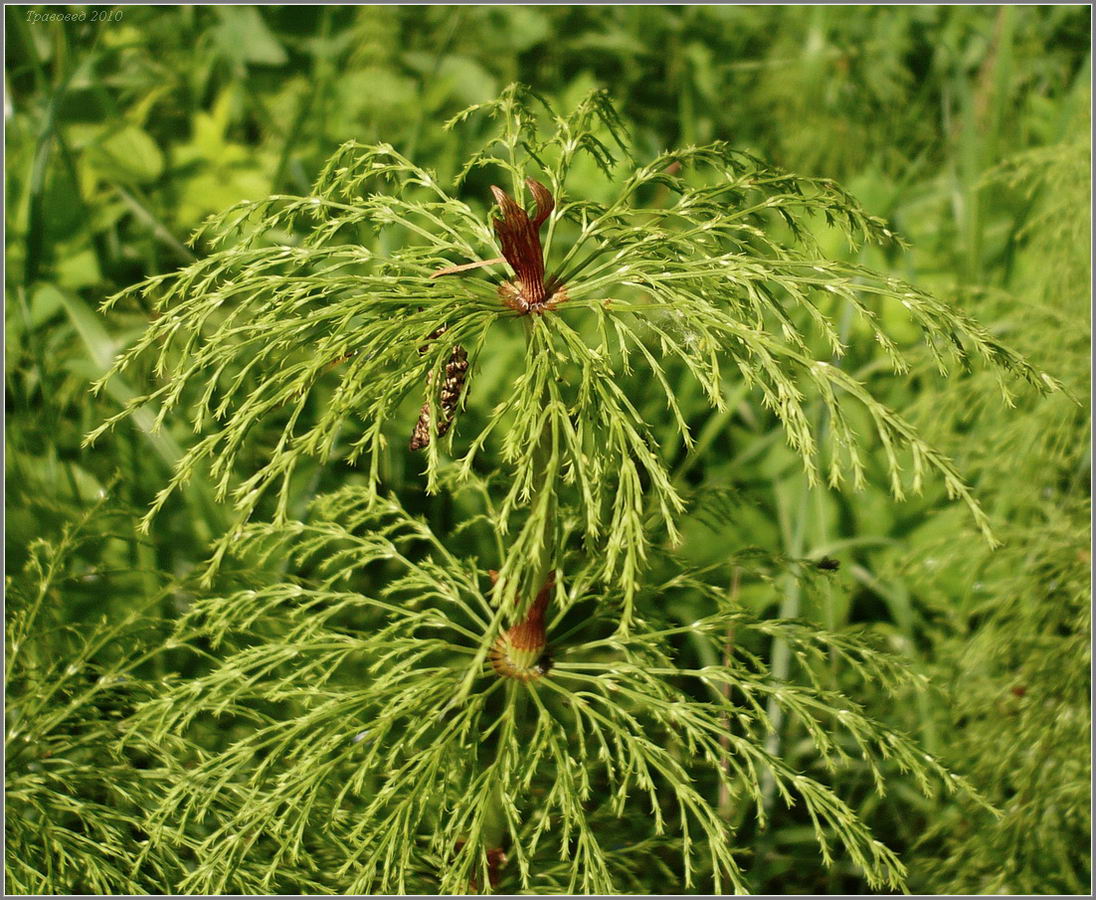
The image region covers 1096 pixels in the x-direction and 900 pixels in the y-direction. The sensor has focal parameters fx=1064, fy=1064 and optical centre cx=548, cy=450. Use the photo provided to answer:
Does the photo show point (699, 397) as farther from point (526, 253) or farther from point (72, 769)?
point (72, 769)

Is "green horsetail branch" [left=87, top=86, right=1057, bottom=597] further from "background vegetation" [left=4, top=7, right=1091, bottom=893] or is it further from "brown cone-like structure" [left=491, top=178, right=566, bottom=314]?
"background vegetation" [left=4, top=7, right=1091, bottom=893]

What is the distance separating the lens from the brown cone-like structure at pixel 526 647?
1.29 m

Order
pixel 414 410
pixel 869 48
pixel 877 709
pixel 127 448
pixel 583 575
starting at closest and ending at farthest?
1. pixel 583 575
2. pixel 127 448
3. pixel 877 709
4. pixel 414 410
5. pixel 869 48

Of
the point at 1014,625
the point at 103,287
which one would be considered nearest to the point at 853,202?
the point at 1014,625

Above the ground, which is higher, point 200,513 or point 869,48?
point 869,48

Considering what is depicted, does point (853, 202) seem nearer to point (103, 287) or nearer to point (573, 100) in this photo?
point (103, 287)

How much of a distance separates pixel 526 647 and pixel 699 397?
142 cm

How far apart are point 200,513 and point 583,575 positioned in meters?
1.06

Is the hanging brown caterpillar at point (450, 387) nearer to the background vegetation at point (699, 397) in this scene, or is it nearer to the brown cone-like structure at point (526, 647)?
the brown cone-like structure at point (526, 647)

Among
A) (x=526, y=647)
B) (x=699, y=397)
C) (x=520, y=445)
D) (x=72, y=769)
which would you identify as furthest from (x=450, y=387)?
(x=699, y=397)

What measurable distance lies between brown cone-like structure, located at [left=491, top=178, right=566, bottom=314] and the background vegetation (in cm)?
44

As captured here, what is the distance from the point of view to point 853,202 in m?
1.16

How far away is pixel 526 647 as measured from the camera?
130cm

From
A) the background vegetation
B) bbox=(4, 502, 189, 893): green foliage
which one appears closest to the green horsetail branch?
the background vegetation
